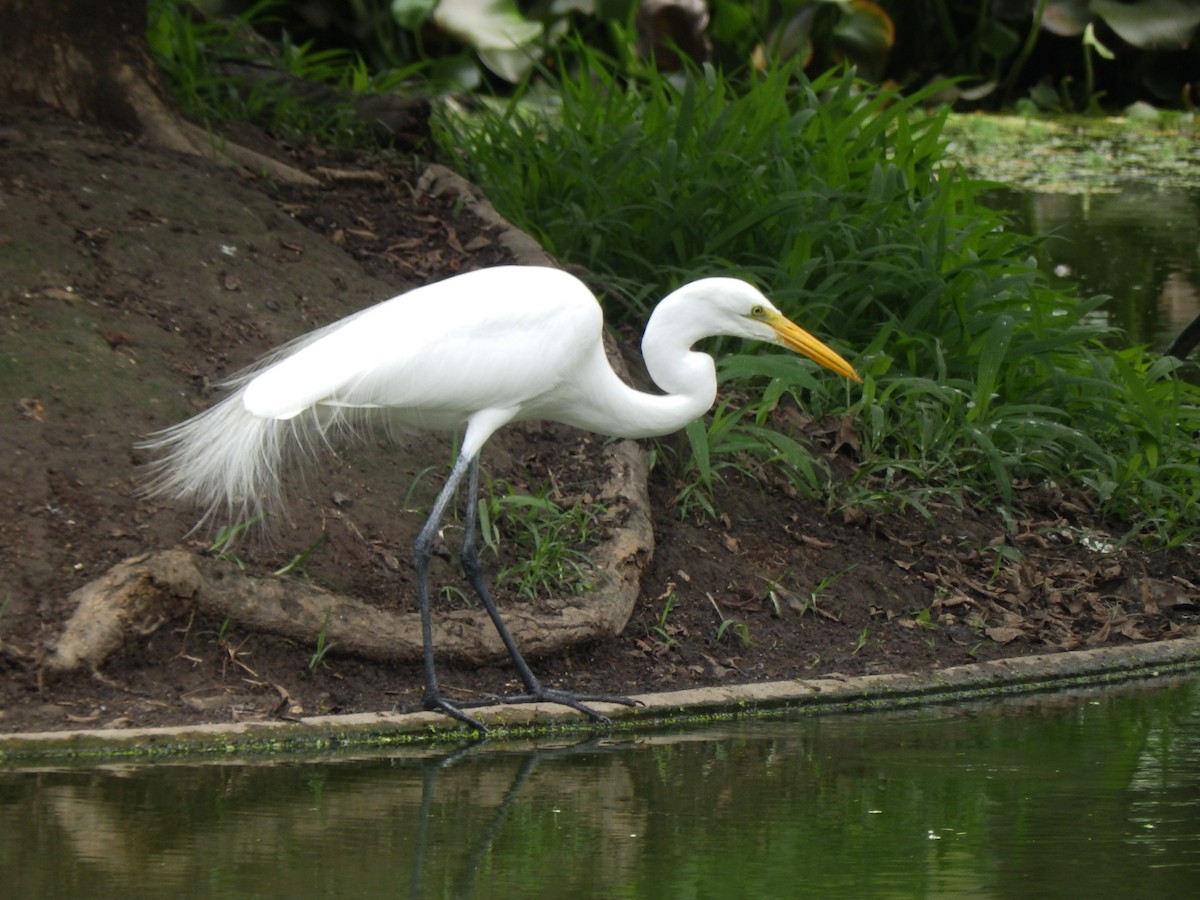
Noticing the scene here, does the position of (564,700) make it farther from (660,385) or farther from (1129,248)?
(1129,248)

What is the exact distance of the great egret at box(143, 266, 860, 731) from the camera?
193 inches

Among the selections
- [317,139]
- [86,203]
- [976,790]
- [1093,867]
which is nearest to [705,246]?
[317,139]

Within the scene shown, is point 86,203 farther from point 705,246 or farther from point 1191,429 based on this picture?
point 1191,429

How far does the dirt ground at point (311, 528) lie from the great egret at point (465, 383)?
0.23 metres

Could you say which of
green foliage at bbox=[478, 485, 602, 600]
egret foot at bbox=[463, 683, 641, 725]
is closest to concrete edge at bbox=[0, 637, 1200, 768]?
egret foot at bbox=[463, 683, 641, 725]

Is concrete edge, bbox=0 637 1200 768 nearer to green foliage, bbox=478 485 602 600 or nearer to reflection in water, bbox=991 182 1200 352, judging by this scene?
green foliage, bbox=478 485 602 600

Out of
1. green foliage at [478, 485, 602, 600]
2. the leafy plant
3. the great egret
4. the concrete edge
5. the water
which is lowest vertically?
the water

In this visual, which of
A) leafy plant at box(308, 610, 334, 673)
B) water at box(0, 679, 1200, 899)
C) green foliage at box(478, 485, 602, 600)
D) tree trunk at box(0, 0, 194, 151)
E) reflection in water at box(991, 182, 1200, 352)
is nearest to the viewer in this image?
water at box(0, 679, 1200, 899)

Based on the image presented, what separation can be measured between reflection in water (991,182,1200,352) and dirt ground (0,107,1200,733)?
265 cm

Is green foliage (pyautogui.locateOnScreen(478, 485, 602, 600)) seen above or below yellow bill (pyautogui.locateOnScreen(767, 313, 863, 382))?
below

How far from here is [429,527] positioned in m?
4.95

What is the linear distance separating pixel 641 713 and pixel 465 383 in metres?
1.09

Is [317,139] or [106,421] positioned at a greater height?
[317,139]

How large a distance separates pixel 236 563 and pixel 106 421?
0.75m
